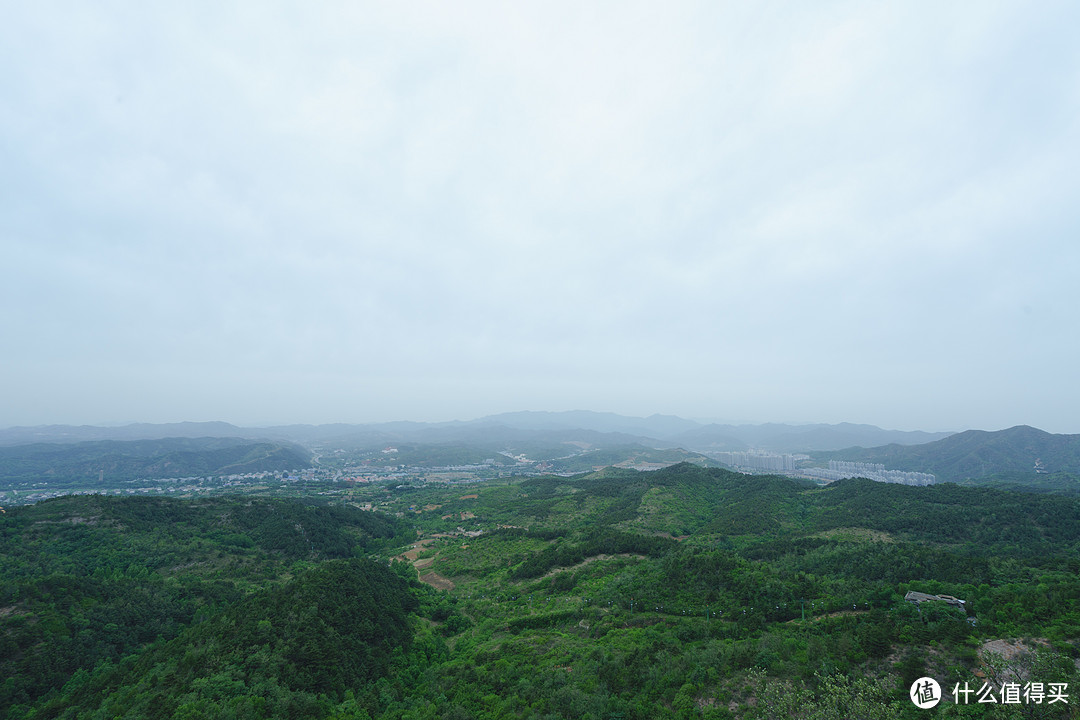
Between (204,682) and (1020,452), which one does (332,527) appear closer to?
(204,682)

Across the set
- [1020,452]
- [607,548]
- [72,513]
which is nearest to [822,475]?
[1020,452]

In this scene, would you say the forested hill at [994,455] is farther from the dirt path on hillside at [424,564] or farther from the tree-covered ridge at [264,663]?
the tree-covered ridge at [264,663]

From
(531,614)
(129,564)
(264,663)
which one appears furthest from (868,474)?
(129,564)

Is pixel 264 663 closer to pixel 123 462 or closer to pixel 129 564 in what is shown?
pixel 129 564

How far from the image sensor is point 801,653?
22.2 meters

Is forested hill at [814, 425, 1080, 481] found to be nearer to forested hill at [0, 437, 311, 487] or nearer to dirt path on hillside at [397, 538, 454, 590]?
dirt path on hillside at [397, 538, 454, 590]

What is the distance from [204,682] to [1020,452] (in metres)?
240

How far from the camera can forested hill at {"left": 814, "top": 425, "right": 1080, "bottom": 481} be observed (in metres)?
141

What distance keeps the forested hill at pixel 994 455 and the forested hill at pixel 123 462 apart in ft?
869

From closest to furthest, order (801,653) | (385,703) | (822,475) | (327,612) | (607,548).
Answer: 1. (801,653)
2. (385,703)
3. (327,612)
4. (607,548)
5. (822,475)

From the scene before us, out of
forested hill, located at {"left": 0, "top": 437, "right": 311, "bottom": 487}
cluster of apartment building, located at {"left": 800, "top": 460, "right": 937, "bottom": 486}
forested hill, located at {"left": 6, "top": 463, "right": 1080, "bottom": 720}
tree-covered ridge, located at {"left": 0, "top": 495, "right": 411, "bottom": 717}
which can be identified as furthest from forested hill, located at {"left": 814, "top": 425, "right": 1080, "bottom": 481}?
forested hill, located at {"left": 0, "top": 437, "right": 311, "bottom": 487}

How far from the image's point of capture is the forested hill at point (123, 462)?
15012 centimetres

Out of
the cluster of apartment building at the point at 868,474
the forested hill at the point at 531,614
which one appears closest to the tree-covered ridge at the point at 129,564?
the forested hill at the point at 531,614

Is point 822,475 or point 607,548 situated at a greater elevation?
point 607,548
